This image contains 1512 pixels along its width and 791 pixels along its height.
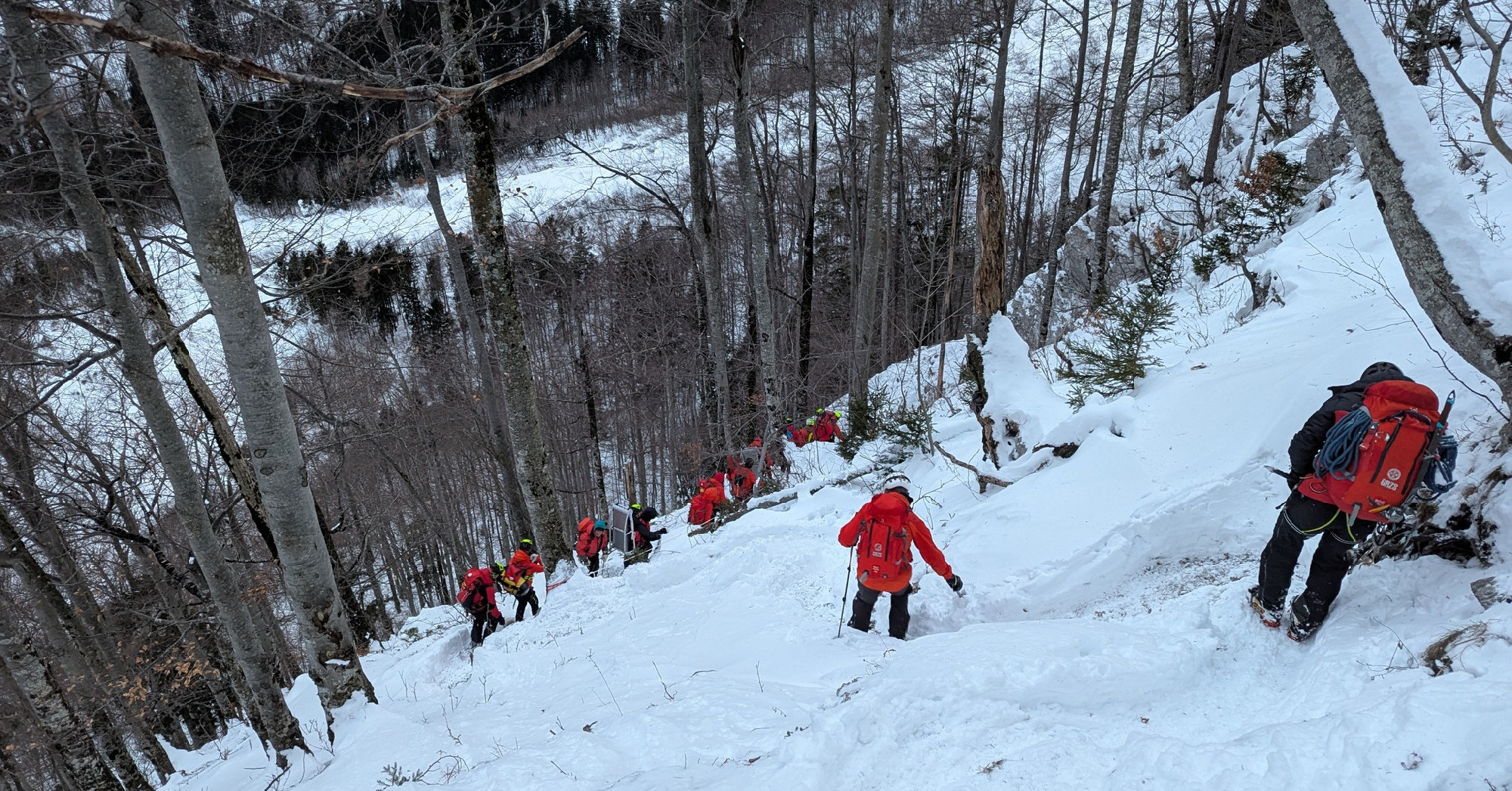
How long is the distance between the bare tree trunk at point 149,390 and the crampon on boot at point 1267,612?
575 centimetres

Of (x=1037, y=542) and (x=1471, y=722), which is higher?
(x=1471, y=722)

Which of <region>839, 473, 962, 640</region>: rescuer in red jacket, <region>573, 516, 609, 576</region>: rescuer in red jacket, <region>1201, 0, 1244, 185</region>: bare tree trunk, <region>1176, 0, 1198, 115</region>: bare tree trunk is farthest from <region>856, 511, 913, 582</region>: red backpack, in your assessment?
<region>1176, 0, 1198, 115</region>: bare tree trunk

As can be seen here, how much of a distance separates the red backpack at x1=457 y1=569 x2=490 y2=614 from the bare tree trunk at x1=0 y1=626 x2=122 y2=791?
12.7 feet

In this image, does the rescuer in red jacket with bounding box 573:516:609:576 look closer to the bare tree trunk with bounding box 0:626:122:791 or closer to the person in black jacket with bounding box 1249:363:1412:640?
the bare tree trunk with bounding box 0:626:122:791

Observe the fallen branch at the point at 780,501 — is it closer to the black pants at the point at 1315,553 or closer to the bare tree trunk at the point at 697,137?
the bare tree trunk at the point at 697,137

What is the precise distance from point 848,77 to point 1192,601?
664 inches

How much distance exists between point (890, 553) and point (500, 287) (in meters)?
4.73

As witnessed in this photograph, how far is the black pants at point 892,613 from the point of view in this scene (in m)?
4.99

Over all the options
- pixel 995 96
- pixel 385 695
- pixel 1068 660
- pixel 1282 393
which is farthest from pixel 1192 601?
pixel 995 96

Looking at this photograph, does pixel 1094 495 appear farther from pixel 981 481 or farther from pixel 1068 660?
pixel 1068 660

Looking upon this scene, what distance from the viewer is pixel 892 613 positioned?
507cm

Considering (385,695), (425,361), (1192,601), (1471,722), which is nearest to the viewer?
(1471,722)

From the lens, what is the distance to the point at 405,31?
479 inches

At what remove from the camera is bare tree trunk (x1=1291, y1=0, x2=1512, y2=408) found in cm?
322
